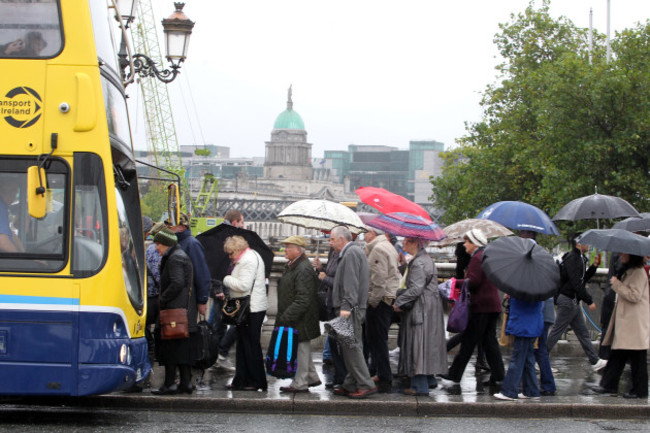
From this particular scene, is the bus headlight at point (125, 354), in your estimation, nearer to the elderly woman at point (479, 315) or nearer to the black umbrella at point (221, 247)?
the black umbrella at point (221, 247)

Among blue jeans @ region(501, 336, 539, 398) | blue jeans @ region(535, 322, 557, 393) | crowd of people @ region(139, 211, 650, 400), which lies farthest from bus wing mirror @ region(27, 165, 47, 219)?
blue jeans @ region(535, 322, 557, 393)

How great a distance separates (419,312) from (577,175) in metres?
28.0

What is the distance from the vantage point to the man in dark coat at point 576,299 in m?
12.3

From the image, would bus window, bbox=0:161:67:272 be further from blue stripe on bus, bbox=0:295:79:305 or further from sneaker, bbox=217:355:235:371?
sneaker, bbox=217:355:235:371

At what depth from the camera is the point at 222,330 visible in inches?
511

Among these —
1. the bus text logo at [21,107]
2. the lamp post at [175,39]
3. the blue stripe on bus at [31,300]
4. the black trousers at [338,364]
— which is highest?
the lamp post at [175,39]

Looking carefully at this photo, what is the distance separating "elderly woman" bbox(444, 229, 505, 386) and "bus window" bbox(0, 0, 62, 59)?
16.5 ft

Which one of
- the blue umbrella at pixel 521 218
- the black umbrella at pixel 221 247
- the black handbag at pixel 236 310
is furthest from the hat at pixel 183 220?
the blue umbrella at pixel 521 218

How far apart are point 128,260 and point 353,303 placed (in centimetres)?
249

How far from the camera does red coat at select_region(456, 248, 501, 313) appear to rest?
11422 mm

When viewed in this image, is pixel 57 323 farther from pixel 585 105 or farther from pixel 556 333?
pixel 585 105

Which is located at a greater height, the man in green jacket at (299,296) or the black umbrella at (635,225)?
the black umbrella at (635,225)

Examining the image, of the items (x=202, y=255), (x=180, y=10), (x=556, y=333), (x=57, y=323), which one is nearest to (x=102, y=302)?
(x=57, y=323)

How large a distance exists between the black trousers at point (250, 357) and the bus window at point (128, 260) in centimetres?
164
